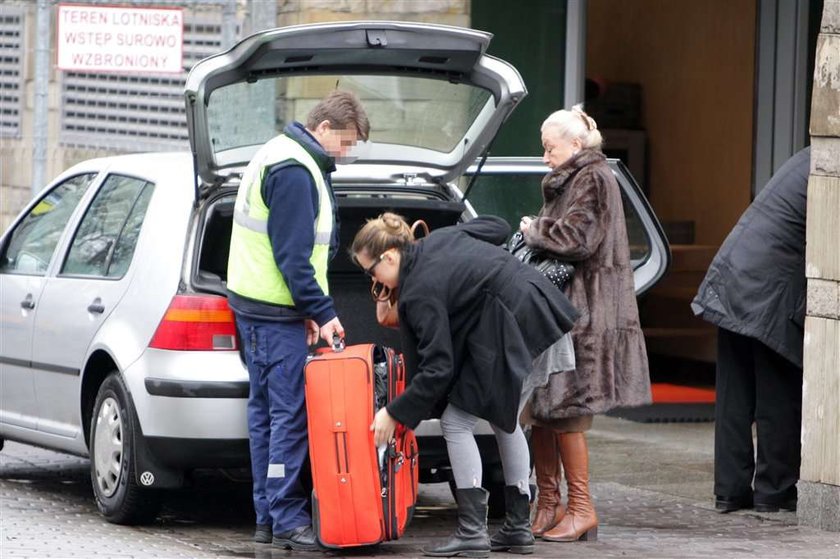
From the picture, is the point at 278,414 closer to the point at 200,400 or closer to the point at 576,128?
the point at 200,400

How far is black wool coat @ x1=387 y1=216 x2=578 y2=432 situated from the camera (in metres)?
6.29

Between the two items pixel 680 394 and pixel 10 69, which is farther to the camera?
pixel 10 69

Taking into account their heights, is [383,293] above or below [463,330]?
above

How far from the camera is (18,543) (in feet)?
22.5

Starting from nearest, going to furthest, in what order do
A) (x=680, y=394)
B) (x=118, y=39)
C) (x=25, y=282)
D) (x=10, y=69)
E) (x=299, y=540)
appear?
1. (x=299, y=540)
2. (x=25, y=282)
3. (x=118, y=39)
4. (x=680, y=394)
5. (x=10, y=69)

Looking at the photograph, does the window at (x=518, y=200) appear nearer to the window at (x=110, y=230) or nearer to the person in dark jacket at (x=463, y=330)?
the window at (x=110, y=230)

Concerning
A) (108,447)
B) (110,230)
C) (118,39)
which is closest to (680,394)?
(118,39)

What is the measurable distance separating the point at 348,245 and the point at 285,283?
1.24 metres

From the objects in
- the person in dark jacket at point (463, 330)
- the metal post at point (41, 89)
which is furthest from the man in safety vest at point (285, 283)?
the metal post at point (41, 89)

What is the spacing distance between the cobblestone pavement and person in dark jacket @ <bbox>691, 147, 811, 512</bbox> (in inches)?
7.2

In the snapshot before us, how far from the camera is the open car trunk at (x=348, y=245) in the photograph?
23.7 feet

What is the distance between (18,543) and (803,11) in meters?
7.08

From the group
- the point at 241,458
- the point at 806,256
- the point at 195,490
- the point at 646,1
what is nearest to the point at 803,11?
the point at 646,1

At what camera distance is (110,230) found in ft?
25.3
